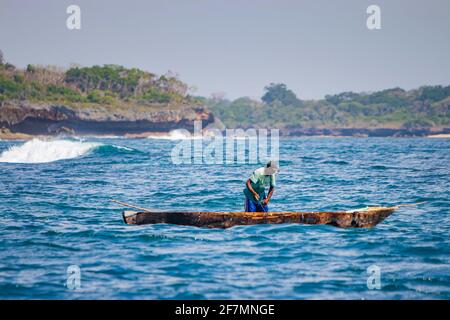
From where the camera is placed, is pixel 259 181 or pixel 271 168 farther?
pixel 259 181

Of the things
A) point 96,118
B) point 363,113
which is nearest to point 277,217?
point 96,118

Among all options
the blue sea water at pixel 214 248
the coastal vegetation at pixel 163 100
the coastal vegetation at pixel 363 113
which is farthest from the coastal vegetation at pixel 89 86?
the blue sea water at pixel 214 248

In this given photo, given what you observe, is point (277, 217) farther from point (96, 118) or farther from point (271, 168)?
point (96, 118)

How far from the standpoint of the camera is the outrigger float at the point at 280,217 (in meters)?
Result: 15.5

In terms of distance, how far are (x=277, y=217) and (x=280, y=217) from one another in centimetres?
7

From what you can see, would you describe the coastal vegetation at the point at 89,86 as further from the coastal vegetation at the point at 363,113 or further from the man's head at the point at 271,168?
the man's head at the point at 271,168

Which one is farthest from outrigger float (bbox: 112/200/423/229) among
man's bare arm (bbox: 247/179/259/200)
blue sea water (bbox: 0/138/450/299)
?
man's bare arm (bbox: 247/179/259/200)

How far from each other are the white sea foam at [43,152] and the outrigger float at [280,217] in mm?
28541

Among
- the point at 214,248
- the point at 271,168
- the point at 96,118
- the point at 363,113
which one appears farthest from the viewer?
the point at 363,113

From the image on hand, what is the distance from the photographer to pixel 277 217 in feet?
51.2

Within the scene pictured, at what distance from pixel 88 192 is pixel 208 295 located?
14.3 metres

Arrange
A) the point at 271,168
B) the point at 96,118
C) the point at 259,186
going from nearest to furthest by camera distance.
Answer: the point at 271,168
the point at 259,186
the point at 96,118

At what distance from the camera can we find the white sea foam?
44.2m
